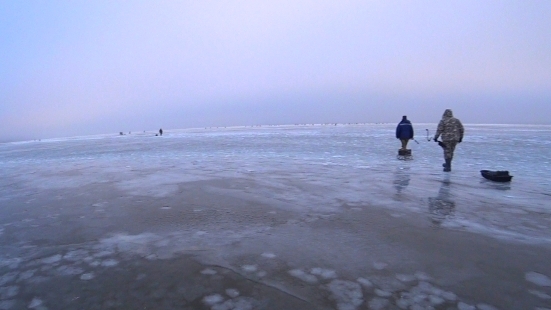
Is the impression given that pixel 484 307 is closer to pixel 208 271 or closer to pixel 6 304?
pixel 208 271

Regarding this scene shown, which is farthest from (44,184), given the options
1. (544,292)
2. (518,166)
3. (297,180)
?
(518,166)

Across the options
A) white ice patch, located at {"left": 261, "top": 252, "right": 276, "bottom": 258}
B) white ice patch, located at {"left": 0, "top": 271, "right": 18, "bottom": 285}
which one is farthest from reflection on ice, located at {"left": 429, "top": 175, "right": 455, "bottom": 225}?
white ice patch, located at {"left": 0, "top": 271, "right": 18, "bottom": 285}

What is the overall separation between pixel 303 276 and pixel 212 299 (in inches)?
40.2

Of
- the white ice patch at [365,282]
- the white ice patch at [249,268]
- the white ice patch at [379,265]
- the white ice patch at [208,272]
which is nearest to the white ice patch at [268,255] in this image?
the white ice patch at [249,268]

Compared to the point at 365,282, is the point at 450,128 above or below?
above

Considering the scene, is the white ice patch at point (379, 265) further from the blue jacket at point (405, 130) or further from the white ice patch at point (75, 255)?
the blue jacket at point (405, 130)

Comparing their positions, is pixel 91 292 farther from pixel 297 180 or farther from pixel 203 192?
pixel 297 180

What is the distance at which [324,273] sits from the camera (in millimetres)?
3330

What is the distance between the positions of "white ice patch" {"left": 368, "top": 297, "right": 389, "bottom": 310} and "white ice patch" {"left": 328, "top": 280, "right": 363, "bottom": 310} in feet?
0.32

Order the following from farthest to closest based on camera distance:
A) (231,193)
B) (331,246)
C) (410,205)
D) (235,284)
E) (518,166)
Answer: (518,166)
(231,193)
(410,205)
(331,246)
(235,284)

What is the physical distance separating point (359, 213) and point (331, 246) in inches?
64.9

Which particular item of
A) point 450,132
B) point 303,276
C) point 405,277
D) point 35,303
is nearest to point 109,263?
point 35,303

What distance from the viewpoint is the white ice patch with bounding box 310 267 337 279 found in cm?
327

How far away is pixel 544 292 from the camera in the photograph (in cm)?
292
